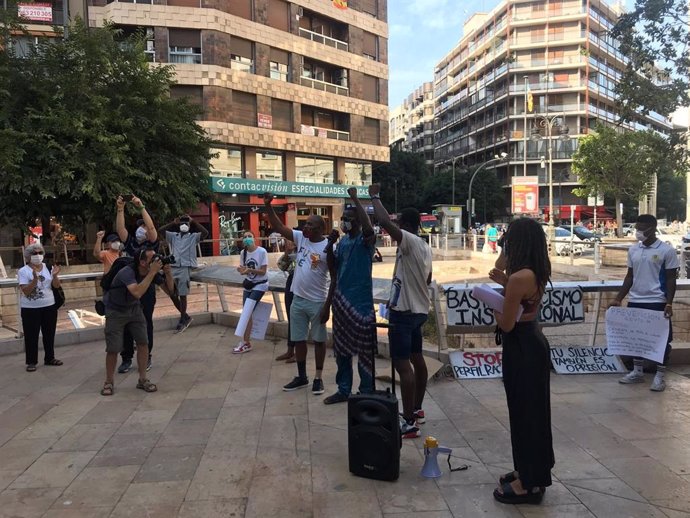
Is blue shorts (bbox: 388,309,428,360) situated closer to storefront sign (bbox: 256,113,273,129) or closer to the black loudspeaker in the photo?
the black loudspeaker

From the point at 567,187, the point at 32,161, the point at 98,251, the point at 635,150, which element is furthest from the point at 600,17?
the point at 98,251

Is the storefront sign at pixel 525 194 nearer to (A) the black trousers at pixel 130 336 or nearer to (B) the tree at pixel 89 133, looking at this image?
(B) the tree at pixel 89 133

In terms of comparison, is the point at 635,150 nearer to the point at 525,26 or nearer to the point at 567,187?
the point at 567,187

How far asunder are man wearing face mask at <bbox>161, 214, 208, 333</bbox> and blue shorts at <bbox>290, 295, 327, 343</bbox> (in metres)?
3.56

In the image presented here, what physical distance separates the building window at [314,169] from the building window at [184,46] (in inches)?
344

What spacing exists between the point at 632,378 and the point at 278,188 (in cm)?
2884

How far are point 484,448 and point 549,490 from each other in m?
0.69

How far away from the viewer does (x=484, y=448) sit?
4.05 metres

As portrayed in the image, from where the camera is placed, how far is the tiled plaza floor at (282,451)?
3.24 metres

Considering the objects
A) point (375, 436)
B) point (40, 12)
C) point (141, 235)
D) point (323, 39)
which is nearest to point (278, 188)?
point (323, 39)

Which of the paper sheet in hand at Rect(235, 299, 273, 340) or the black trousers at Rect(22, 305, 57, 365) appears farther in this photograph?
the paper sheet in hand at Rect(235, 299, 273, 340)

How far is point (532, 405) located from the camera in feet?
10.5

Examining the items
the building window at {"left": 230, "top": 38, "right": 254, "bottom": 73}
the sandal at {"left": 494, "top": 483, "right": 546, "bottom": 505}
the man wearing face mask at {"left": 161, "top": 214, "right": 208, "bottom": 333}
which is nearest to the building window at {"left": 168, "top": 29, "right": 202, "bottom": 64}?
the building window at {"left": 230, "top": 38, "right": 254, "bottom": 73}

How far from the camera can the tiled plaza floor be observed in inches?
128
